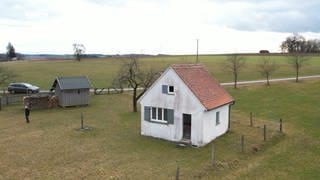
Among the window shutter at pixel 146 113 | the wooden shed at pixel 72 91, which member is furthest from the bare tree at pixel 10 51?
the window shutter at pixel 146 113

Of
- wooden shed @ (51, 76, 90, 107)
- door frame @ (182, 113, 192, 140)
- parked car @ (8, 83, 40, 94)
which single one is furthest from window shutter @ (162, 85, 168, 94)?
parked car @ (8, 83, 40, 94)

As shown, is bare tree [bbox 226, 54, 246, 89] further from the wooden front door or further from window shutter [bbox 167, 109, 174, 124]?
window shutter [bbox 167, 109, 174, 124]

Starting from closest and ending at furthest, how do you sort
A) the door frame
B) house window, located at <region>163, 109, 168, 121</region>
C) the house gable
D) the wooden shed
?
the house gable
the door frame
house window, located at <region>163, 109, 168, 121</region>
the wooden shed

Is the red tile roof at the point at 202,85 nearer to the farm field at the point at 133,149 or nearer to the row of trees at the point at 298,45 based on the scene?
the farm field at the point at 133,149

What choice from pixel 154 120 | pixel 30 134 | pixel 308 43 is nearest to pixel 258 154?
pixel 154 120

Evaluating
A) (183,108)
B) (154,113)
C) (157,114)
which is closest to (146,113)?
(154,113)

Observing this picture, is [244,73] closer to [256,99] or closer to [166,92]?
[256,99]

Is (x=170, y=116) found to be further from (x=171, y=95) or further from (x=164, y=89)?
(x=164, y=89)
